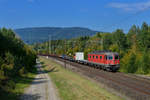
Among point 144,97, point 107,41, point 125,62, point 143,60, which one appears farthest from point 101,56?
point 107,41

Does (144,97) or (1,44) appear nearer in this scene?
(144,97)

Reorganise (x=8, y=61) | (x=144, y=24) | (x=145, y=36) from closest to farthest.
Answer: (x=8, y=61), (x=145, y=36), (x=144, y=24)

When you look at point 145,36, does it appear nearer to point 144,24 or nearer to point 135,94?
point 144,24

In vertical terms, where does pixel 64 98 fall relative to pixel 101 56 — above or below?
below

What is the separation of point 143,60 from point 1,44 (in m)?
20.4

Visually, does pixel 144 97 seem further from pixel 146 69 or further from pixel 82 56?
pixel 82 56

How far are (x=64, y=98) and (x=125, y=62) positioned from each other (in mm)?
21579

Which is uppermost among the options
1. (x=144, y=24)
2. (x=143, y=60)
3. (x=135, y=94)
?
(x=144, y=24)

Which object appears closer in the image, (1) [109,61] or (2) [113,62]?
(2) [113,62]

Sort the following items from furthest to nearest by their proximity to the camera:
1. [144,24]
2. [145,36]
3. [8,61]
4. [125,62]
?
[144,24] → [145,36] → [125,62] → [8,61]

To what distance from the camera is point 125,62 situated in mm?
33812

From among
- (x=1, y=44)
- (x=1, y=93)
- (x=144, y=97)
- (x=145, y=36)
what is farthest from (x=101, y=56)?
(x=145, y=36)

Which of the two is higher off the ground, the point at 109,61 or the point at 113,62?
the point at 109,61

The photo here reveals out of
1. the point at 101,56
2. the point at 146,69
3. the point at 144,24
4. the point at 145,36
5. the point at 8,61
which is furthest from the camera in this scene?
the point at 144,24
